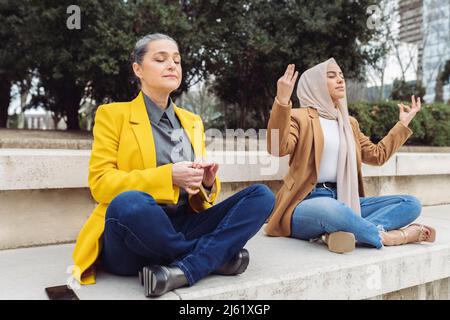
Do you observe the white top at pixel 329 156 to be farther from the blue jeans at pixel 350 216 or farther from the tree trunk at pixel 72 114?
the tree trunk at pixel 72 114

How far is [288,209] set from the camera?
2.81 metres

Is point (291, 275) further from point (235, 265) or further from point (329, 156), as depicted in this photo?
point (329, 156)

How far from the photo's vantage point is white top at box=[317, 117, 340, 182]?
2816 millimetres

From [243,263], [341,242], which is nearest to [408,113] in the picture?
[341,242]

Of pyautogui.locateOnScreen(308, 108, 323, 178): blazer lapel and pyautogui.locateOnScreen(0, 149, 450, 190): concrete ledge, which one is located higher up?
pyautogui.locateOnScreen(308, 108, 323, 178): blazer lapel

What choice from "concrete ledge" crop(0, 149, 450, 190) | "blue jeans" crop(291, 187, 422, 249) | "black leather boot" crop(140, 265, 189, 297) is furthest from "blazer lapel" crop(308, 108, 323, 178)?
"black leather boot" crop(140, 265, 189, 297)

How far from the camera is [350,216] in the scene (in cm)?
245

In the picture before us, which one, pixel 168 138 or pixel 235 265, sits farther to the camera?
pixel 168 138

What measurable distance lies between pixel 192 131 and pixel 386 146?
5.32ft

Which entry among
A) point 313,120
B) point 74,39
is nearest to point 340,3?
point 74,39

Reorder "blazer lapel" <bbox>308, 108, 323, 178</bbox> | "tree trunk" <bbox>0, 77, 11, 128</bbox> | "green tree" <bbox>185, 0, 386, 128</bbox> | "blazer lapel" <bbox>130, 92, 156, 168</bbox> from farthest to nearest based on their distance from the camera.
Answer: "tree trunk" <bbox>0, 77, 11, 128</bbox> < "green tree" <bbox>185, 0, 386, 128</bbox> < "blazer lapel" <bbox>308, 108, 323, 178</bbox> < "blazer lapel" <bbox>130, 92, 156, 168</bbox>

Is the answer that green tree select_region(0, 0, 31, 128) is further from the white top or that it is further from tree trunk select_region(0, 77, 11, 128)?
the white top

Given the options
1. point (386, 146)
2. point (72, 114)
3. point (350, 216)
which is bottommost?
point (350, 216)
